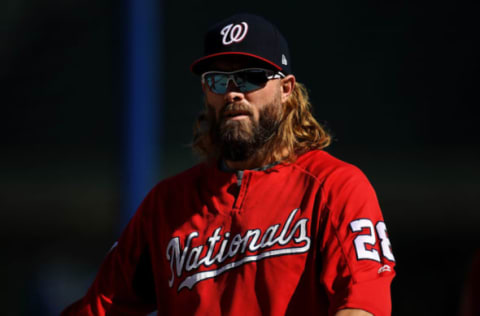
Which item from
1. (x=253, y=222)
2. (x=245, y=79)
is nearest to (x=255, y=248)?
(x=253, y=222)

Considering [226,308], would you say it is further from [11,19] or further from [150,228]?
[11,19]

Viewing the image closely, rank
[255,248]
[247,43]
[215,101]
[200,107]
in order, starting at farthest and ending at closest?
[200,107]
[215,101]
[247,43]
[255,248]

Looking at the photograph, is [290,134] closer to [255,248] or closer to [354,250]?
[255,248]

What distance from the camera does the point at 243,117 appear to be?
2.50 m

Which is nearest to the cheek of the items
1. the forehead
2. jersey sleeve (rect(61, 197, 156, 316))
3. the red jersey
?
the forehead

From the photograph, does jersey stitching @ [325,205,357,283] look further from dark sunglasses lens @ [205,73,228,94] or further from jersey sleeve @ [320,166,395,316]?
dark sunglasses lens @ [205,73,228,94]

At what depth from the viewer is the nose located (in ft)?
8.11

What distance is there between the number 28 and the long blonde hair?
419 mm

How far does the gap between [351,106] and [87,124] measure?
386 cm

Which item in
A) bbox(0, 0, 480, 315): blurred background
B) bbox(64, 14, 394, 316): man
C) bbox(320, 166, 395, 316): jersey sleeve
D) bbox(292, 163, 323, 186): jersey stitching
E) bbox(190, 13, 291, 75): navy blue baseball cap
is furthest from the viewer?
bbox(0, 0, 480, 315): blurred background

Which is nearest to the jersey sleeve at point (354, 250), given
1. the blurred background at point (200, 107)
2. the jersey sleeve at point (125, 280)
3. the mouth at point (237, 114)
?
the mouth at point (237, 114)

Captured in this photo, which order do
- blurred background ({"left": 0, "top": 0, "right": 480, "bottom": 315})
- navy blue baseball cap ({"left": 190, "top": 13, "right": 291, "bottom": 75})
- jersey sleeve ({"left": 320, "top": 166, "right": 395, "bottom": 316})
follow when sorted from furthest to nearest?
1. blurred background ({"left": 0, "top": 0, "right": 480, "bottom": 315})
2. navy blue baseball cap ({"left": 190, "top": 13, "right": 291, "bottom": 75})
3. jersey sleeve ({"left": 320, "top": 166, "right": 395, "bottom": 316})

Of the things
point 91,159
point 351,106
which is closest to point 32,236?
point 91,159

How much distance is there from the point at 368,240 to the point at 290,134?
600 mm
